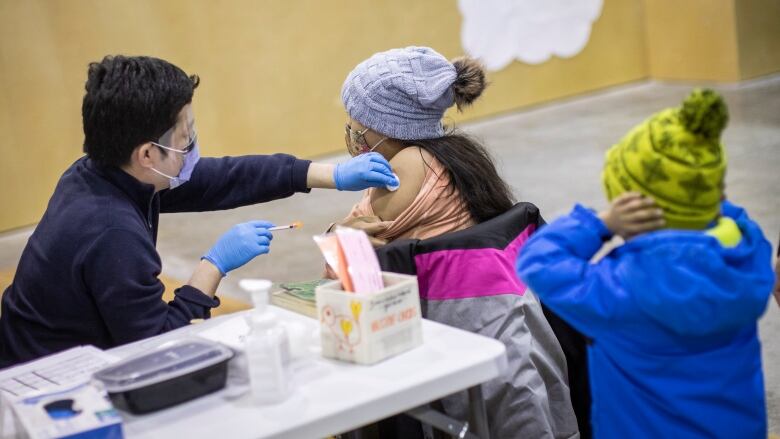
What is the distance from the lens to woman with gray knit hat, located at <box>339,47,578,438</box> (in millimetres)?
2082

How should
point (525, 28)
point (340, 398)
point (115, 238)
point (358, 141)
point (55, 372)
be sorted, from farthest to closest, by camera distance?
point (525, 28)
point (358, 141)
point (115, 238)
point (55, 372)
point (340, 398)

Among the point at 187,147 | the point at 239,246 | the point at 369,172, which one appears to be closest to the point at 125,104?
the point at 187,147

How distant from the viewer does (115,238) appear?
1.97 m

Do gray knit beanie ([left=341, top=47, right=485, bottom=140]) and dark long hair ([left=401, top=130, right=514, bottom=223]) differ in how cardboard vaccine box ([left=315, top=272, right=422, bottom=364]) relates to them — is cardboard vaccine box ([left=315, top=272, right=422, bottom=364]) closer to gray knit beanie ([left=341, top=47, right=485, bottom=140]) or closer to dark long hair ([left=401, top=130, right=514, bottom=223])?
dark long hair ([left=401, top=130, right=514, bottom=223])

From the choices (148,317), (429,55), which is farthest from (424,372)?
(429,55)

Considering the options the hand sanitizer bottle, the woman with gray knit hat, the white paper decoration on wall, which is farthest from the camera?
the white paper decoration on wall

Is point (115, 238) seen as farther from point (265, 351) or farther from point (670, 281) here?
point (670, 281)

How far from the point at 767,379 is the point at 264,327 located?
1914 mm

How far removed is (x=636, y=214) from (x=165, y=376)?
0.76m

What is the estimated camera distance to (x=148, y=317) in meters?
1.97

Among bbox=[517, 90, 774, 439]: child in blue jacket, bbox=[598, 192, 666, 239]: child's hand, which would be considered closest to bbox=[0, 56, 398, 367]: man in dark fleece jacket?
bbox=[517, 90, 774, 439]: child in blue jacket

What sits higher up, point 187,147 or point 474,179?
point 187,147

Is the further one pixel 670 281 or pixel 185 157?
pixel 185 157

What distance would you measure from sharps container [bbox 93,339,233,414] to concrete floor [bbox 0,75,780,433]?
1.98m
